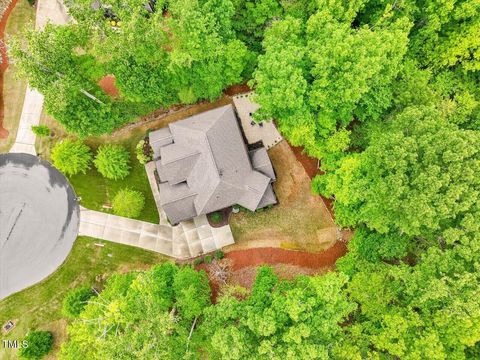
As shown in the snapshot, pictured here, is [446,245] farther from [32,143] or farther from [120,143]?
[32,143]

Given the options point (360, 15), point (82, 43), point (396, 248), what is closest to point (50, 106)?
point (82, 43)

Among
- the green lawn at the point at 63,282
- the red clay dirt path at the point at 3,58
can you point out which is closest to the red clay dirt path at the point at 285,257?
the green lawn at the point at 63,282

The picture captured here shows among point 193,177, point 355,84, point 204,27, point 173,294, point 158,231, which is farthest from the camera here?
point 158,231

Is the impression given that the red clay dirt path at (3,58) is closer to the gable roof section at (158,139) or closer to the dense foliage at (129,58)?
the dense foliage at (129,58)

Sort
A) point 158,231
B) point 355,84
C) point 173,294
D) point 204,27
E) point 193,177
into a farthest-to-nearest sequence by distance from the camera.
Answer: point 158,231, point 193,177, point 173,294, point 204,27, point 355,84

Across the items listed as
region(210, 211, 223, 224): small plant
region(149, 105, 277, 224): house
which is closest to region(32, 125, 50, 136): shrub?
region(149, 105, 277, 224): house

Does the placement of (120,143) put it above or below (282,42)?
below

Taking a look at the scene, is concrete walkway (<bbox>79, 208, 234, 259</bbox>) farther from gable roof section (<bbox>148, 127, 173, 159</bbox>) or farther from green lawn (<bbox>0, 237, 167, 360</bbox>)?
gable roof section (<bbox>148, 127, 173, 159</bbox>)
